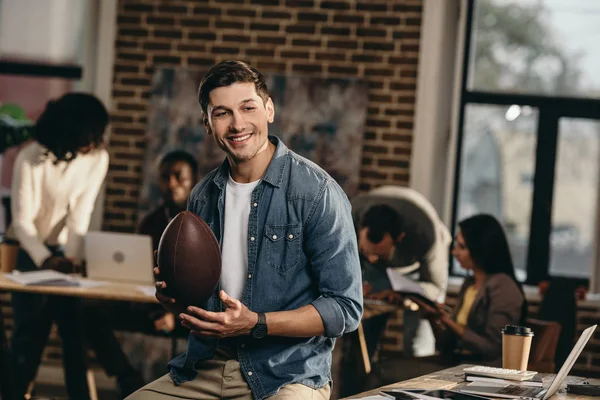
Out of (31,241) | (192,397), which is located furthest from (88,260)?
(192,397)

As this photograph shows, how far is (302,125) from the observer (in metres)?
6.18

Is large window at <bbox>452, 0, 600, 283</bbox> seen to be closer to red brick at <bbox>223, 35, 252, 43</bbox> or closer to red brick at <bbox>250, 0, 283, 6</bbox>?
red brick at <bbox>250, 0, 283, 6</bbox>

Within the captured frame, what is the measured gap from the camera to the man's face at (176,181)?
17.5 ft

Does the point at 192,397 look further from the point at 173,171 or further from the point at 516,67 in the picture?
the point at 516,67

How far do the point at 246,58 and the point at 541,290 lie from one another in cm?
240

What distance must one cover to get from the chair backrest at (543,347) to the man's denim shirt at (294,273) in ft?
5.76

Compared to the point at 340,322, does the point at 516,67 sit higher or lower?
higher

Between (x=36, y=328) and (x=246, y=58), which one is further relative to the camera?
(x=246, y=58)

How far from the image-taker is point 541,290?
19.6ft

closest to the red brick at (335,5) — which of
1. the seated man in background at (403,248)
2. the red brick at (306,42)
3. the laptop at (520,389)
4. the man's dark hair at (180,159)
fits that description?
the red brick at (306,42)

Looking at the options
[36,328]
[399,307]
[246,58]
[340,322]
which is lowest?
[36,328]

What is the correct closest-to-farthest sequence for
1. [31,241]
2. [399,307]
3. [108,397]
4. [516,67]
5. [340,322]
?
1. [340,322]
2. [399,307]
3. [31,241]
4. [108,397]
5. [516,67]

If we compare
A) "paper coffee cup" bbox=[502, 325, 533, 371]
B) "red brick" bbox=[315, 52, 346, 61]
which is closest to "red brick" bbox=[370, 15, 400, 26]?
"red brick" bbox=[315, 52, 346, 61]

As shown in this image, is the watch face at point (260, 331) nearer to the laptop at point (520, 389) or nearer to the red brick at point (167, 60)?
the laptop at point (520, 389)
